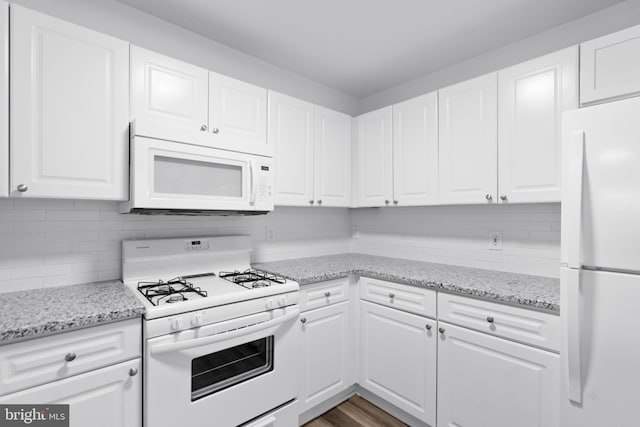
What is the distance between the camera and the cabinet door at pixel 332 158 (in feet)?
8.25

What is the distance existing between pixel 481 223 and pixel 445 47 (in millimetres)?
1280

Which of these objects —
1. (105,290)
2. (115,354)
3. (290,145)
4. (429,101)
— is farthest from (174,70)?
(429,101)

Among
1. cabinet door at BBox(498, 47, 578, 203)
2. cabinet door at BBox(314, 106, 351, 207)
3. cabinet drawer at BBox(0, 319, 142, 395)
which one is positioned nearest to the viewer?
cabinet drawer at BBox(0, 319, 142, 395)

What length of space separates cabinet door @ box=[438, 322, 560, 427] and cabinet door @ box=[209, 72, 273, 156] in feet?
5.17

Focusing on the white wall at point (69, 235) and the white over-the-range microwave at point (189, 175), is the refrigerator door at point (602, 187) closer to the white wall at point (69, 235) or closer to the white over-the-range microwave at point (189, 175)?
the white over-the-range microwave at point (189, 175)

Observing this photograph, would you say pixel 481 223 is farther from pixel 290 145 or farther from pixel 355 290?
pixel 290 145

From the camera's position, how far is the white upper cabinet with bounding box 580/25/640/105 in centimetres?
144

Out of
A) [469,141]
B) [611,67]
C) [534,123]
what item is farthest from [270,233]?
[611,67]

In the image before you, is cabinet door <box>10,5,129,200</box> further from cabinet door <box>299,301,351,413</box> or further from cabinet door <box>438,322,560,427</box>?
cabinet door <box>438,322,560,427</box>

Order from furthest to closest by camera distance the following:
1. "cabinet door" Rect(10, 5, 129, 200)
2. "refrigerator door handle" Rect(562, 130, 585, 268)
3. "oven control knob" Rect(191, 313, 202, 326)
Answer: "oven control knob" Rect(191, 313, 202, 326)
"cabinet door" Rect(10, 5, 129, 200)
"refrigerator door handle" Rect(562, 130, 585, 268)

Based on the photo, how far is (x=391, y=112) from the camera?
2.51 m

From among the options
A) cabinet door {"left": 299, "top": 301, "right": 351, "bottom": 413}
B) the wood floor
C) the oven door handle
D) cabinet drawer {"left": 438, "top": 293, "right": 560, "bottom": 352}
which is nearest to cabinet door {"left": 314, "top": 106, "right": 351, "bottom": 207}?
cabinet door {"left": 299, "top": 301, "right": 351, "bottom": 413}

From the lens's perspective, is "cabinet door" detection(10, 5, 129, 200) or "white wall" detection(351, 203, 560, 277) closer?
"cabinet door" detection(10, 5, 129, 200)

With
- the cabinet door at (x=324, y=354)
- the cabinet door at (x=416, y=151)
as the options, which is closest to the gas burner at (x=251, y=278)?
the cabinet door at (x=324, y=354)
